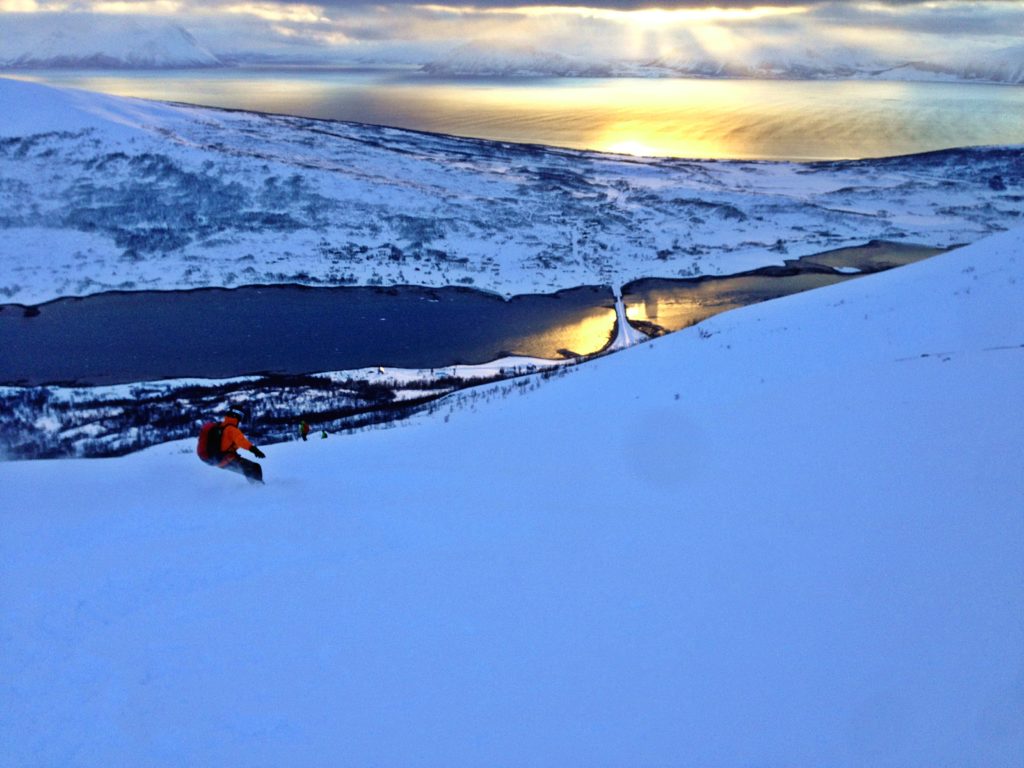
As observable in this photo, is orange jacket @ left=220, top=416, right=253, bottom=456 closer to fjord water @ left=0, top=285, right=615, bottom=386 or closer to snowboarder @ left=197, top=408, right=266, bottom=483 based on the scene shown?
snowboarder @ left=197, top=408, right=266, bottom=483

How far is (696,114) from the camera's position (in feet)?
410

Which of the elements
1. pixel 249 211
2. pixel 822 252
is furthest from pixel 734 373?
pixel 249 211

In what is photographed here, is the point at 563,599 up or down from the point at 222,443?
down

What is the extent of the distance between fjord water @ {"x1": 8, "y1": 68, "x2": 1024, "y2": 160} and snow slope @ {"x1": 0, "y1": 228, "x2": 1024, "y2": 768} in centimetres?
7544

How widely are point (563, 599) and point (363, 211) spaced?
42.3 metres

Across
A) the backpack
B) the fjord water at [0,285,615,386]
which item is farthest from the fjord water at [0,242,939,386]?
the backpack

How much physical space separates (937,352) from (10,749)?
11.9 m

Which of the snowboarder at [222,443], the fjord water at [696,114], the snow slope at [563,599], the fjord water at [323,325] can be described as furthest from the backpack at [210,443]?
the fjord water at [696,114]

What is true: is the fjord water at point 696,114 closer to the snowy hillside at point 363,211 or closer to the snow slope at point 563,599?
the snowy hillside at point 363,211

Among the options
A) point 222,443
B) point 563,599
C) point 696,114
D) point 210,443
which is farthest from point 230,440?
point 696,114

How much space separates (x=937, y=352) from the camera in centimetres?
1109

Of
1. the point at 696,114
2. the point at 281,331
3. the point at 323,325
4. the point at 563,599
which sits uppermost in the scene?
the point at 696,114

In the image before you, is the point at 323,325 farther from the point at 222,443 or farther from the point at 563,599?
the point at 563,599

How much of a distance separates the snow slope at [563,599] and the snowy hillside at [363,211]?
28333 mm
